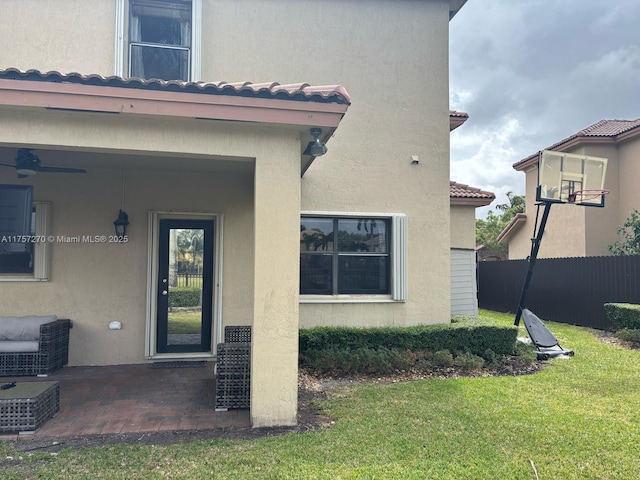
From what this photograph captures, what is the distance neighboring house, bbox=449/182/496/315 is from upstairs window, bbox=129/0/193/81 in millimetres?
6545

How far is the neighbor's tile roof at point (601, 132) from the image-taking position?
1620 centimetres

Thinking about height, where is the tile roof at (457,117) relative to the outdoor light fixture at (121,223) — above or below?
above

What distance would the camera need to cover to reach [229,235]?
755 cm


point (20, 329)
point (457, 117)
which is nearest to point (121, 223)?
point (20, 329)

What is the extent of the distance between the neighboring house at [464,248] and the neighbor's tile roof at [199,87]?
6641 mm

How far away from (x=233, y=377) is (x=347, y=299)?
10.1 feet

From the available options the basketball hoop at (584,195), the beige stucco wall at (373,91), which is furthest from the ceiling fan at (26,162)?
the basketball hoop at (584,195)

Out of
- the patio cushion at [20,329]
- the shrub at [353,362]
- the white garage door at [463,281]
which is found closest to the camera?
the patio cushion at [20,329]

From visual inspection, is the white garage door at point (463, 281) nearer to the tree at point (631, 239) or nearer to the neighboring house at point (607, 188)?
the tree at point (631, 239)

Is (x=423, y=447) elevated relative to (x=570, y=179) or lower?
lower

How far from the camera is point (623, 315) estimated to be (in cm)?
1032

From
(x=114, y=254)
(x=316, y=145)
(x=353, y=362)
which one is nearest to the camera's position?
(x=316, y=145)

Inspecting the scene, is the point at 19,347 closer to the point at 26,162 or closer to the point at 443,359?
the point at 26,162

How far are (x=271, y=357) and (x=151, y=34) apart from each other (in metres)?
6.28
